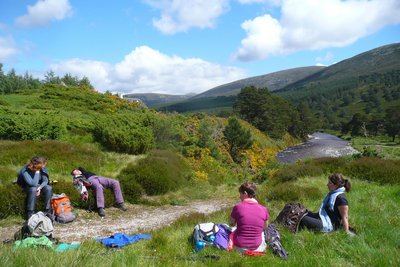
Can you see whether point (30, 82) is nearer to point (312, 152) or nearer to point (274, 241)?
point (312, 152)

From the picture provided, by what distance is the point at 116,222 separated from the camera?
33.8ft

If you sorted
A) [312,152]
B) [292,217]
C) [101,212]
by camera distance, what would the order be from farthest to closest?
1. [312,152]
2. [101,212]
3. [292,217]

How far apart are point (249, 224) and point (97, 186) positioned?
600cm

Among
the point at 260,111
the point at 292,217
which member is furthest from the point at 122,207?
the point at 260,111

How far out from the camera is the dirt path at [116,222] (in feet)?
28.9

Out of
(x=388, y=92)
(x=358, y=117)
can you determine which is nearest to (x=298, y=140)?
(x=358, y=117)

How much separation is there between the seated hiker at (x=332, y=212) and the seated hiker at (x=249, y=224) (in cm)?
117

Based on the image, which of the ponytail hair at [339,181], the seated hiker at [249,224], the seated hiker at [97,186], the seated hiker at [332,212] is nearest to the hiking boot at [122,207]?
the seated hiker at [97,186]

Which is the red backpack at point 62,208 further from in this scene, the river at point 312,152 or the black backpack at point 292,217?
the river at point 312,152

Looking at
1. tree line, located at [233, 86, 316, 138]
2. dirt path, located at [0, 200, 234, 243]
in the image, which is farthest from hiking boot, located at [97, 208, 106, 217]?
tree line, located at [233, 86, 316, 138]

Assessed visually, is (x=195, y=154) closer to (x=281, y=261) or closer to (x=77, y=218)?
(x=77, y=218)

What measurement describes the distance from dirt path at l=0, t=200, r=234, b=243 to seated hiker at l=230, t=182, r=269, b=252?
133 inches

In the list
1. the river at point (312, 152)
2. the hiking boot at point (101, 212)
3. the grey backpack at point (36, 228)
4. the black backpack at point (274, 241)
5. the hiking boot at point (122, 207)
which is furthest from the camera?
the river at point (312, 152)

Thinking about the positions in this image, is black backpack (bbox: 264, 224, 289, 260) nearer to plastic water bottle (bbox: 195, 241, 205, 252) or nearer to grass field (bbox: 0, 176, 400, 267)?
grass field (bbox: 0, 176, 400, 267)
